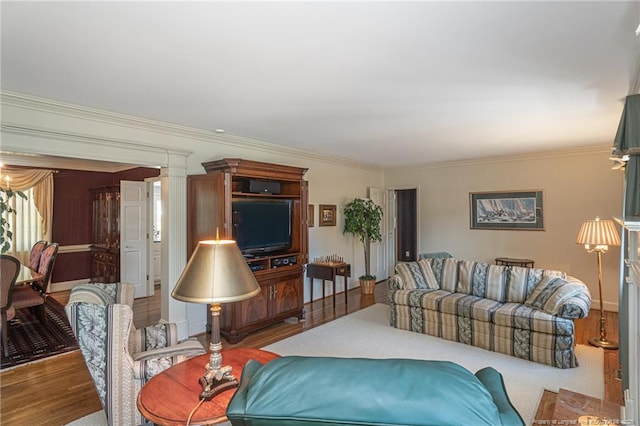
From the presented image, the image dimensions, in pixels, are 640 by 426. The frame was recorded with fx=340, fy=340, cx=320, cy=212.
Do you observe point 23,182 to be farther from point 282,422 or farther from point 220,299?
point 282,422

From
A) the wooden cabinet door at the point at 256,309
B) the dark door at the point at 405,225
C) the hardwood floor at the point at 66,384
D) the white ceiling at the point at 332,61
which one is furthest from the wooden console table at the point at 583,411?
the dark door at the point at 405,225

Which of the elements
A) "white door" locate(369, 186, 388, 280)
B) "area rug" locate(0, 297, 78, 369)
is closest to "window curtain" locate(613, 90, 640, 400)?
"white door" locate(369, 186, 388, 280)

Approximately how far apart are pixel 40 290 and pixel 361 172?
5.59 m

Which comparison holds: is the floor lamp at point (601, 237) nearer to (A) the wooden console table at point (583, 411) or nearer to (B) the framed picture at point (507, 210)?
(A) the wooden console table at point (583, 411)

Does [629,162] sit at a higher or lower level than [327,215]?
higher

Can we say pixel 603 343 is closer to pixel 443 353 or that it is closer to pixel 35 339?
pixel 443 353

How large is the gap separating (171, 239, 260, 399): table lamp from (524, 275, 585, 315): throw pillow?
313 centimetres

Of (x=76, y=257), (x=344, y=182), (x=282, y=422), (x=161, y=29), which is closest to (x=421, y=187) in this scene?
(x=344, y=182)

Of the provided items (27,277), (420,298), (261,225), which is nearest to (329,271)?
(261,225)

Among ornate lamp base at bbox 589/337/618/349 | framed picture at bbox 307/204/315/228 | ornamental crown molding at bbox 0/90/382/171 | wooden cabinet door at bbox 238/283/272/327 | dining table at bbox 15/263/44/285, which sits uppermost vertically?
ornamental crown molding at bbox 0/90/382/171

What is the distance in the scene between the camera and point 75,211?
673 cm

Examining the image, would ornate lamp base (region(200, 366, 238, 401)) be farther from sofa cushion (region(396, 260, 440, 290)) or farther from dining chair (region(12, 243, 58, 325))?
dining chair (region(12, 243, 58, 325))

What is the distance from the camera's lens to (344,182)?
6.46 metres

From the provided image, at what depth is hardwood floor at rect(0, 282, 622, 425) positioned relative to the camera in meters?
2.53
